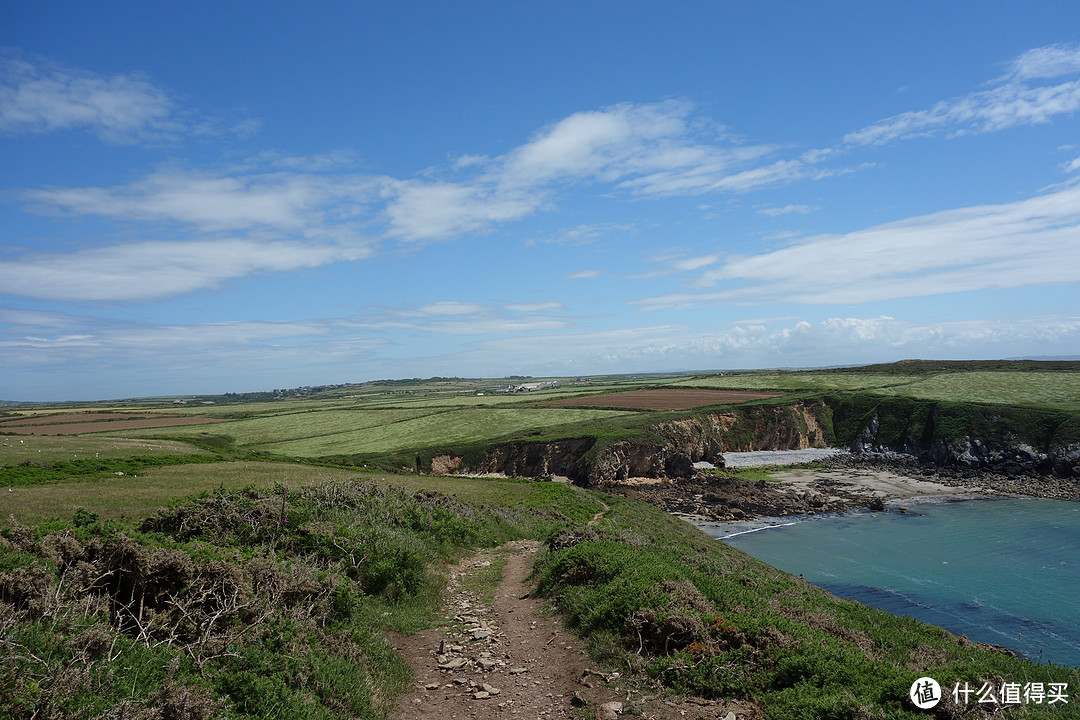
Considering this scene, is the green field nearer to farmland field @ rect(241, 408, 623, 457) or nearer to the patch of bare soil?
farmland field @ rect(241, 408, 623, 457)

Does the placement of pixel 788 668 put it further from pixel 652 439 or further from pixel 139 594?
pixel 652 439

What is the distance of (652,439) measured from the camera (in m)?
67.6

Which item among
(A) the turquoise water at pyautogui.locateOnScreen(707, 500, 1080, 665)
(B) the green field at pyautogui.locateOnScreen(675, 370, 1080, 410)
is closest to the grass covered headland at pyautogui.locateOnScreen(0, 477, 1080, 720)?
(A) the turquoise water at pyautogui.locateOnScreen(707, 500, 1080, 665)

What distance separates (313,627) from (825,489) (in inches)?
2525

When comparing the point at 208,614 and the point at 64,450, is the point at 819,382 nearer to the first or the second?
the point at 64,450

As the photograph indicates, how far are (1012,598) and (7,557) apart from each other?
42787 millimetres

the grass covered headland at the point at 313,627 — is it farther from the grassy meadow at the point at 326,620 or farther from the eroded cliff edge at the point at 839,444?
the eroded cliff edge at the point at 839,444

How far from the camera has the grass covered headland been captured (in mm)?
6184

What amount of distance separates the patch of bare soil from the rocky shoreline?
140ft

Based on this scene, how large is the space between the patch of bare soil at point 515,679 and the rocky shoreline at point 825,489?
140ft

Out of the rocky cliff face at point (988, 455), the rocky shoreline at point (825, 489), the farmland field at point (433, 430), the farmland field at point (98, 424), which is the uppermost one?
the farmland field at point (98, 424)

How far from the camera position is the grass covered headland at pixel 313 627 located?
6184 mm

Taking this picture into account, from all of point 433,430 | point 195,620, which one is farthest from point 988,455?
point 195,620

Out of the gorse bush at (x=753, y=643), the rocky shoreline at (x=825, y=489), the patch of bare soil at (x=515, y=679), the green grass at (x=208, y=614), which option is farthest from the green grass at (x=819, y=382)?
the green grass at (x=208, y=614)
